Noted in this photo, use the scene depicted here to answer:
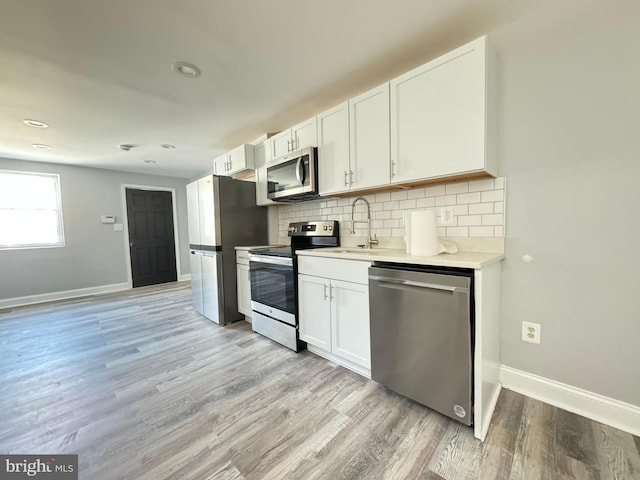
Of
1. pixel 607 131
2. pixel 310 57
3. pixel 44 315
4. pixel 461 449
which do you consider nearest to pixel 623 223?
pixel 607 131

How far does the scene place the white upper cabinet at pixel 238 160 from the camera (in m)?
3.32

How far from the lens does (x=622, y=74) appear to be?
1345 mm

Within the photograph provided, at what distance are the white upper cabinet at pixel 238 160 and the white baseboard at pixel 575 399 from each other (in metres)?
3.32

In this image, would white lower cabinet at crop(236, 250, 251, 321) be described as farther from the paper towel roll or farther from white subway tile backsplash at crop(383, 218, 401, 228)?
the paper towel roll

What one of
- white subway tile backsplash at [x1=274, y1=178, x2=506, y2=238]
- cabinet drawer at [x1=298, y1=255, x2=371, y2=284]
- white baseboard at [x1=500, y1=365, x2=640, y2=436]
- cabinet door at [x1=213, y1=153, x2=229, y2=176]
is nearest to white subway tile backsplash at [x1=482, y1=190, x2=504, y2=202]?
white subway tile backsplash at [x1=274, y1=178, x2=506, y2=238]

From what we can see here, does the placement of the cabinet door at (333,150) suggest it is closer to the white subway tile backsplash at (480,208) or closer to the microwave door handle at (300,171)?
the microwave door handle at (300,171)

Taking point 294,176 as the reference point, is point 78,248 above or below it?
below

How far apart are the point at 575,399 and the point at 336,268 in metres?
1.65

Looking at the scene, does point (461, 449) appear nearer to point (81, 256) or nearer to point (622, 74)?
point (622, 74)

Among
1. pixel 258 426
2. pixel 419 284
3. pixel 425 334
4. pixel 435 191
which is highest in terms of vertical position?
pixel 435 191

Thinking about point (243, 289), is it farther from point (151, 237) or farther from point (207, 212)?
point (151, 237)

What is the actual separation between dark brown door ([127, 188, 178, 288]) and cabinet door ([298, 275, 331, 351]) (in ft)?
15.8

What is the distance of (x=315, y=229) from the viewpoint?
2.80 metres

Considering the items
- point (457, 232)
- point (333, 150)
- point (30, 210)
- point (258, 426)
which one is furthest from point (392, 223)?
point (30, 210)
